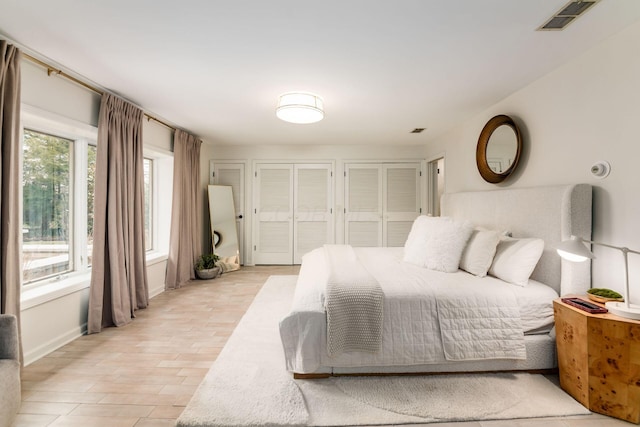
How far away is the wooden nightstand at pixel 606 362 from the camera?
1.61 metres

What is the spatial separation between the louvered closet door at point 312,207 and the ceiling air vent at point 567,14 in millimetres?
4042

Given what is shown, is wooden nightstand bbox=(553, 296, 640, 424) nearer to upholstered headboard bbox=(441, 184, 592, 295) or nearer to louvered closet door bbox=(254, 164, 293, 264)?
upholstered headboard bbox=(441, 184, 592, 295)

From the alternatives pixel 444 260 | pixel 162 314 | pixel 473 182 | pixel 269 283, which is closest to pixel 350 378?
pixel 444 260

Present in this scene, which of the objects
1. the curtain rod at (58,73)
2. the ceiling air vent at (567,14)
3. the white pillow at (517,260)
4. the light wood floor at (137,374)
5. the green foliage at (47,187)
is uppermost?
the ceiling air vent at (567,14)

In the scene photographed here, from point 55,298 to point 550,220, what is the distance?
4.03 metres

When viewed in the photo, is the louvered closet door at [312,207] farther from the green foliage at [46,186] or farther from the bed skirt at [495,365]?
the bed skirt at [495,365]

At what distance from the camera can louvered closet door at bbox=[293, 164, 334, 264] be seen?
5.73m

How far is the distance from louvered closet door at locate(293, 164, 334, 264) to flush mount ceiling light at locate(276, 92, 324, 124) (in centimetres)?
272

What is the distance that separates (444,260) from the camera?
2.67 meters

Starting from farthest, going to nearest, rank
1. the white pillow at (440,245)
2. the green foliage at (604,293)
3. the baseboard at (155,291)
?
1. the baseboard at (155,291)
2. the white pillow at (440,245)
3. the green foliage at (604,293)

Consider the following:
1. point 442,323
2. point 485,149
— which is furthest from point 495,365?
point 485,149

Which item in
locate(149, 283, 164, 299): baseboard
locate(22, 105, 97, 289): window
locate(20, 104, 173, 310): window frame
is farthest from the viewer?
locate(149, 283, 164, 299): baseboard

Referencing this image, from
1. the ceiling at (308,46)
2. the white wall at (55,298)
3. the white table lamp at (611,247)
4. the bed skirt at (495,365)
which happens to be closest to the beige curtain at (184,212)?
the ceiling at (308,46)

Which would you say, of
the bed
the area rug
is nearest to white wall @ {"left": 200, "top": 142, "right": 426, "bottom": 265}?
the bed
